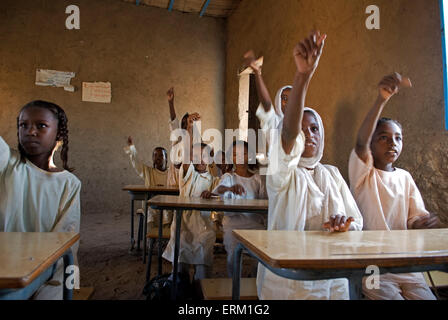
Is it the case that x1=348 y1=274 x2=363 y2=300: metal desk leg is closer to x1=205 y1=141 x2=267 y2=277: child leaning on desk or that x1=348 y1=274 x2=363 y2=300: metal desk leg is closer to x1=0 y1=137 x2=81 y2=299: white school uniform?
x1=0 y1=137 x2=81 y2=299: white school uniform

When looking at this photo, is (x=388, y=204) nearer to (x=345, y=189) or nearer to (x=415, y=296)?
(x=345, y=189)

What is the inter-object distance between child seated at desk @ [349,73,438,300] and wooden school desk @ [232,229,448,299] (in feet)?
1.79

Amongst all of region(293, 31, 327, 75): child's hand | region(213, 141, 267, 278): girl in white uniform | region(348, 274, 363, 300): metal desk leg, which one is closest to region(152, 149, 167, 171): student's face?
region(213, 141, 267, 278): girl in white uniform

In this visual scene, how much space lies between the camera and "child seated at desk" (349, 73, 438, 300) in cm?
170

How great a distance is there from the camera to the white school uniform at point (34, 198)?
138 cm

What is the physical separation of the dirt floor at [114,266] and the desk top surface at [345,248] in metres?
1.80

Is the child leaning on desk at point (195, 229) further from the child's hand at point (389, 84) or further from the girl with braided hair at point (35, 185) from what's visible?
the child's hand at point (389, 84)

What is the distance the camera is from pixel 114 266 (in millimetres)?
3195

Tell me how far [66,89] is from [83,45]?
1.08 meters

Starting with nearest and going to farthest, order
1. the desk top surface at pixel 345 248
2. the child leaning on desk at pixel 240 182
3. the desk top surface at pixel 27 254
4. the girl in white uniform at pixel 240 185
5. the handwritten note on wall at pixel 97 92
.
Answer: the desk top surface at pixel 27 254
the desk top surface at pixel 345 248
the girl in white uniform at pixel 240 185
the child leaning on desk at pixel 240 182
the handwritten note on wall at pixel 97 92

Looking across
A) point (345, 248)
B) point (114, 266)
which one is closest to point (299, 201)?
point (345, 248)

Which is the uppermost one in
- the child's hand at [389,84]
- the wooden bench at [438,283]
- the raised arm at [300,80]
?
the child's hand at [389,84]

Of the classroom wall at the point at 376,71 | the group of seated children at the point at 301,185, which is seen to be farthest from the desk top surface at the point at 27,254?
the classroom wall at the point at 376,71

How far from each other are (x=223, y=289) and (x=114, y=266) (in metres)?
1.92
